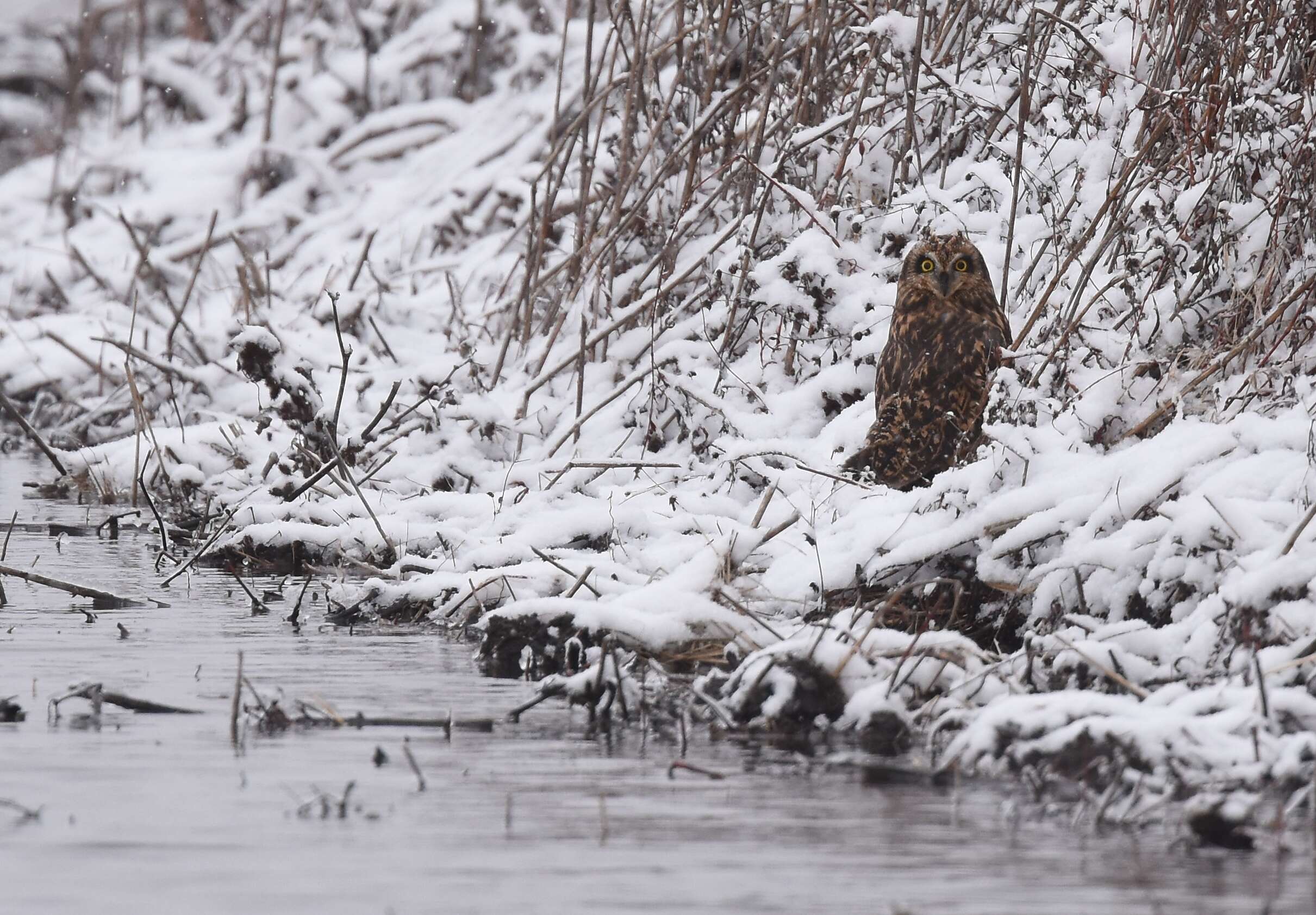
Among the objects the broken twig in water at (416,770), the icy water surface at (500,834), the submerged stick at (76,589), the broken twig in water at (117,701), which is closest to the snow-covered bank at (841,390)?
the icy water surface at (500,834)

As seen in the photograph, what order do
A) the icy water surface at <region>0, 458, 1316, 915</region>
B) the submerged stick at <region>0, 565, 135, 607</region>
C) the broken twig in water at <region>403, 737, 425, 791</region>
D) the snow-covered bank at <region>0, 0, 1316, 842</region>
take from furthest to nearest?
the submerged stick at <region>0, 565, 135, 607</region> < the snow-covered bank at <region>0, 0, 1316, 842</region> < the broken twig in water at <region>403, 737, 425, 791</region> < the icy water surface at <region>0, 458, 1316, 915</region>

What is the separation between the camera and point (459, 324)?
31.6 feet

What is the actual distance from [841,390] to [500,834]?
13.4 ft

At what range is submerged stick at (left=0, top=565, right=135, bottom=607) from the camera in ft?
18.1

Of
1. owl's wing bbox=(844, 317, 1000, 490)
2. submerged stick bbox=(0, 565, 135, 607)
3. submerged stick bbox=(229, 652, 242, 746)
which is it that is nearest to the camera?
submerged stick bbox=(229, 652, 242, 746)

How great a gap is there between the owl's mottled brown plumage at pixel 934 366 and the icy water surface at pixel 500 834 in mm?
1864

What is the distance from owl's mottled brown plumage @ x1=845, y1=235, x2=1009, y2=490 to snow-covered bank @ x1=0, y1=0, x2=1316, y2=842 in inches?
7.0

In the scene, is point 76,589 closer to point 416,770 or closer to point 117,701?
point 117,701

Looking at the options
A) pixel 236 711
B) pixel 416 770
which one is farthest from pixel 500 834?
pixel 236 711

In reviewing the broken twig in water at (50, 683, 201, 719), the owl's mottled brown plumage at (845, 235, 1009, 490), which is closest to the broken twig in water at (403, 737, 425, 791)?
the broken twig in water at (50, 683, 201, 719)

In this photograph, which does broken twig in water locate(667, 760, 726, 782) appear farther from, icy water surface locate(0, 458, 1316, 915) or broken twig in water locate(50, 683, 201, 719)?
broken twig in water locate(50, 683, 201, 719)

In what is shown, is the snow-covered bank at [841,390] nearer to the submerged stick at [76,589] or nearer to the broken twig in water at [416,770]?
the submerged stick at [76,589]

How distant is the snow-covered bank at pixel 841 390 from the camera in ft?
13.9

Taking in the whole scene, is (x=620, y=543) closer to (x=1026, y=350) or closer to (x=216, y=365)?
(x=1026, y=350)
